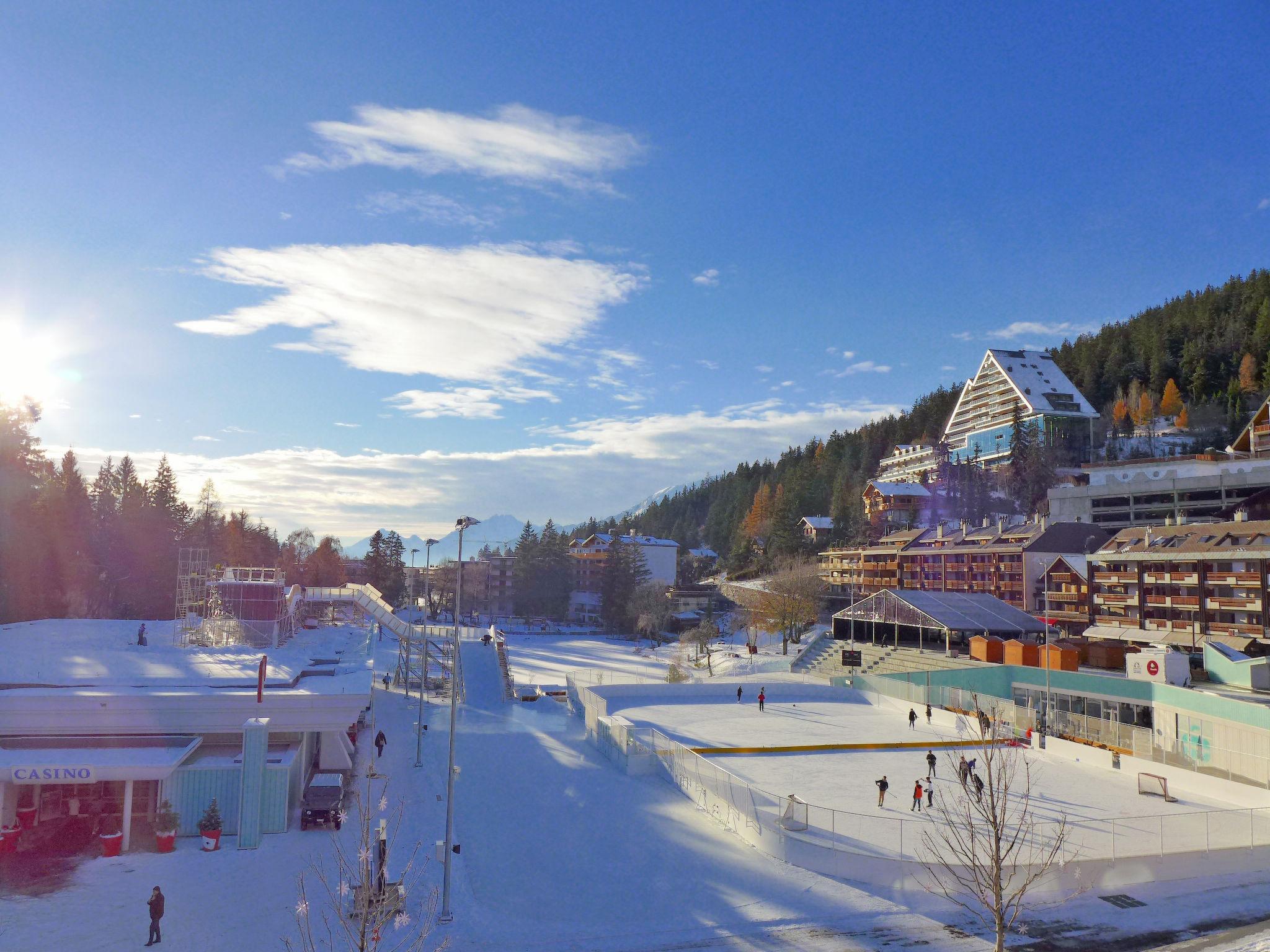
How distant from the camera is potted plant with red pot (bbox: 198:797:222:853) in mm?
21938

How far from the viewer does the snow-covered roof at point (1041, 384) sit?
339ft

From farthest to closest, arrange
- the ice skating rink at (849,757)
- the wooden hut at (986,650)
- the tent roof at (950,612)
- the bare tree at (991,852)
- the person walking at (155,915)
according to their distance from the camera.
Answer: the tent roof at (950,612)
the wooden hut at (986,650)
the ice skating rink at (849,757)
the person walking at (155,915)
the bare tree at (991,852)

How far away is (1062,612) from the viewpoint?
61375 millimetres

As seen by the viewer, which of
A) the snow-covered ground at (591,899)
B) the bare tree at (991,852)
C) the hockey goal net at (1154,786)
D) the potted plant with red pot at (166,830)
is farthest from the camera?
the hockey goal net at (1154,786)

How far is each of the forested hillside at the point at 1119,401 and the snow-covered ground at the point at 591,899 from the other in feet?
249

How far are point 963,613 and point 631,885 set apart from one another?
134 ft

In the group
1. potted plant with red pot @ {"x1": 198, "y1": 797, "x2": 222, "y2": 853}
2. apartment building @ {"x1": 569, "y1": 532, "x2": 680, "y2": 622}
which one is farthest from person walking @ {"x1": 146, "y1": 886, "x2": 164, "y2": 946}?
apartment building @ {"x1": 569, "y1": 532, "x2": 680, "y2": 622}

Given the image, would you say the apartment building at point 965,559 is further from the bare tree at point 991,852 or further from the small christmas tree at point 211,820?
the small christmas tree at point 211,820

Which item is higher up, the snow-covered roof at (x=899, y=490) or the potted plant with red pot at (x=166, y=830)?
the snow-covered roof at (x=899, y=490)

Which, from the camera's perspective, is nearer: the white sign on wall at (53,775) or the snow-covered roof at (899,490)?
the white sign on wall at (53,775)

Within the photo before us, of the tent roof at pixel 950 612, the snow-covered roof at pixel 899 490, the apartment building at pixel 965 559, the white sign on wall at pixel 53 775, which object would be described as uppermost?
the snow-covered roof at pixel 899 490

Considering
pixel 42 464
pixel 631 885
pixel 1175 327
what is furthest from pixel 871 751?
pixel 1175 327

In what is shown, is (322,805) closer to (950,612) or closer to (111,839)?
(111,839)

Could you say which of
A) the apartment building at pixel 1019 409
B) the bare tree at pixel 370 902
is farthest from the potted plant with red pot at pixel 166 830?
the apartment building at pixel 1019 409
